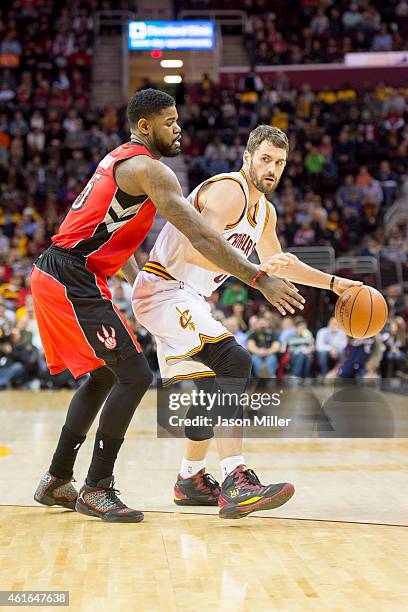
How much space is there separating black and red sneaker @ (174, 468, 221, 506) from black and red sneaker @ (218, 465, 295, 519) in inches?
16.3

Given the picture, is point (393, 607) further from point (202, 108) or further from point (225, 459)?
point (202, 108)

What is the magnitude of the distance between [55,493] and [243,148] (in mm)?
14332

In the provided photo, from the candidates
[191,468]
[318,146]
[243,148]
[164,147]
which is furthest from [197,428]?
[318,146]

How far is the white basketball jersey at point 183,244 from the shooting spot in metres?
4.79

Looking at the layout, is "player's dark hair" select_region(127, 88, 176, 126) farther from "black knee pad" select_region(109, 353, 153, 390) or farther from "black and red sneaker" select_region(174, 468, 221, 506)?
"black and red sneaker" select_region(174, 468, 221, 506)

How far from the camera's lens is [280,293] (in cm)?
393

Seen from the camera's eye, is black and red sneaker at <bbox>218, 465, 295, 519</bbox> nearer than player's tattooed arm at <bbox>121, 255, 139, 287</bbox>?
Yes

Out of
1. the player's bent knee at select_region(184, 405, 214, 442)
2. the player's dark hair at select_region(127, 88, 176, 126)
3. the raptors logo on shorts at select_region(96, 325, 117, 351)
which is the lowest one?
the player's bent knee at select_region(184, 405, 214, 442)

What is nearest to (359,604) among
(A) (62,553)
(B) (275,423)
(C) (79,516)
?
(A) (62,553)

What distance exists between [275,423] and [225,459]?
4971mm

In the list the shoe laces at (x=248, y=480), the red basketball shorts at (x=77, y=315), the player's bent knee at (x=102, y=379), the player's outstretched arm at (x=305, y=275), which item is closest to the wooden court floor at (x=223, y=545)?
the shoe laces at (x=248, y=480)

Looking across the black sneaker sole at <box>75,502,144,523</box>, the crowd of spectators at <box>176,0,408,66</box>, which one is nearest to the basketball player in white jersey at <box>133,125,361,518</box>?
the black sneaker sole at <box>75,502,144,523</box>

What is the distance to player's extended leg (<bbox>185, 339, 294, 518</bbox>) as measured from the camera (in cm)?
430

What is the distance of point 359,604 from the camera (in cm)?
291
